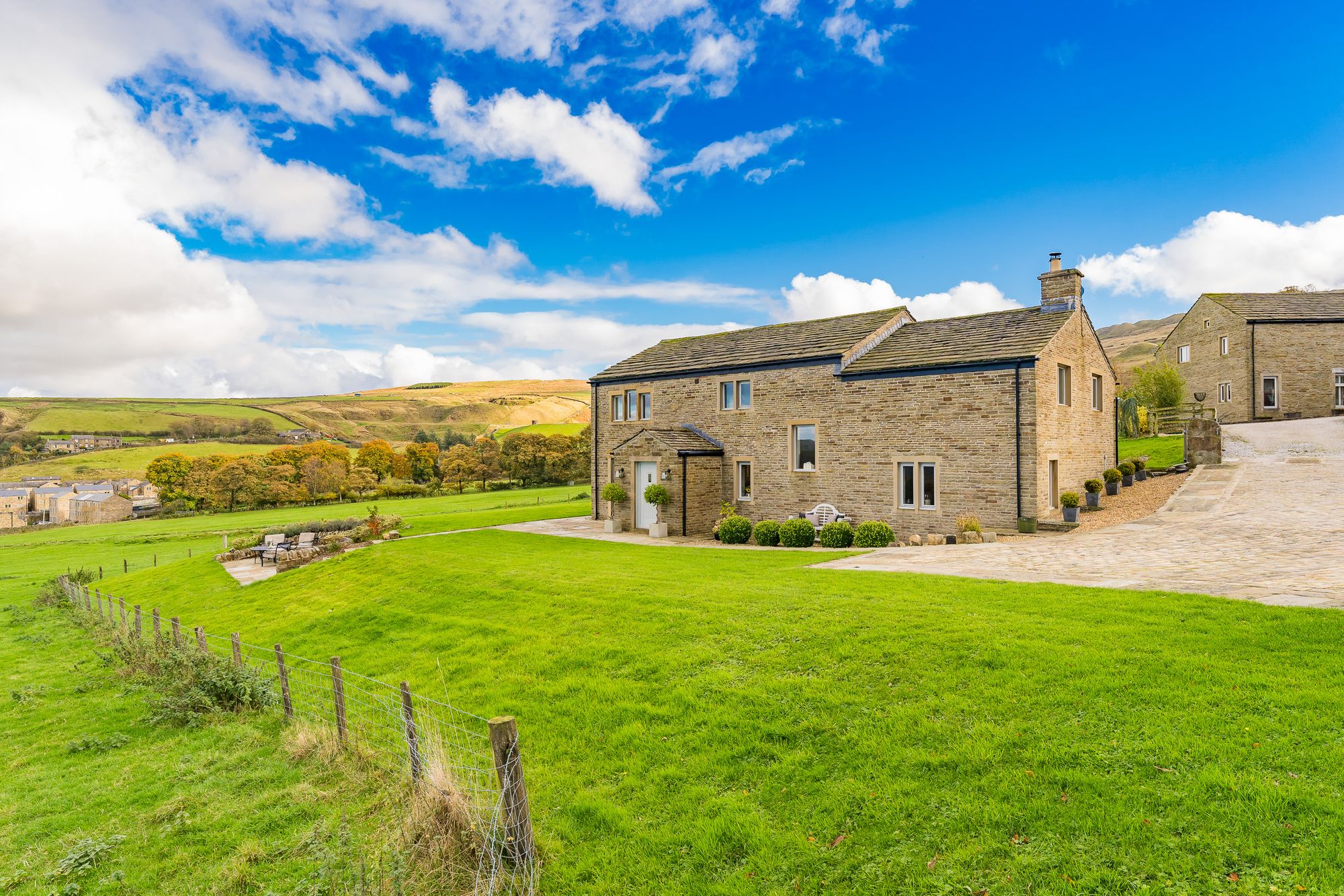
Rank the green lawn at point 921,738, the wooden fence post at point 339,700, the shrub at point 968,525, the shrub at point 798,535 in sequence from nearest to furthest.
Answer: the green lawn at point 921,738 < the wooden fence post at point 339,700 < the shrub at point 968,525 < the shrub at point 798,535

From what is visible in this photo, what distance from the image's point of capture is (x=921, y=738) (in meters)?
5.92

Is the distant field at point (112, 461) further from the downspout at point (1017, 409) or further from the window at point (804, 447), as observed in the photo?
the downspout at point (1017, 409)

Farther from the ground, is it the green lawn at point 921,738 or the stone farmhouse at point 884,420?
the stone farmhouse at point 884,420

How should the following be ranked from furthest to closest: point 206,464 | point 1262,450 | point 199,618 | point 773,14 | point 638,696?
1. point 206,464
2. point 1262,450
3. point 773,14
4. point 199,618
5. point 638,696

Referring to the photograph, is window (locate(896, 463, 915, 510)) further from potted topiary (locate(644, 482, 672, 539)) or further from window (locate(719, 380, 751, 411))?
potted topiary (locate(644, 482, 672, 539))

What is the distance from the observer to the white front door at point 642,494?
25.8 metres

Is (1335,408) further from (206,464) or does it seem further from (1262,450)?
(206,464)

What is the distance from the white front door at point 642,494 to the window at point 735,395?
396cm

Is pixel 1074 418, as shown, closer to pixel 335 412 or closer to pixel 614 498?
pixel 614 498

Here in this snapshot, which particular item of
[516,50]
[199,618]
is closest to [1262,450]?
[516,50]

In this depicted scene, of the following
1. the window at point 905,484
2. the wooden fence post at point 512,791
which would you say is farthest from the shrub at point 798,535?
the wooden fence post at point 512,791

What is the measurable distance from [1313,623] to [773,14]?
22.2 meters

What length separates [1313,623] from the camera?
718cm

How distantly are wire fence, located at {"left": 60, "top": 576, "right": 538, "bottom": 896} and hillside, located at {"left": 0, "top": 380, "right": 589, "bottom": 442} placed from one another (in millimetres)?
115902
